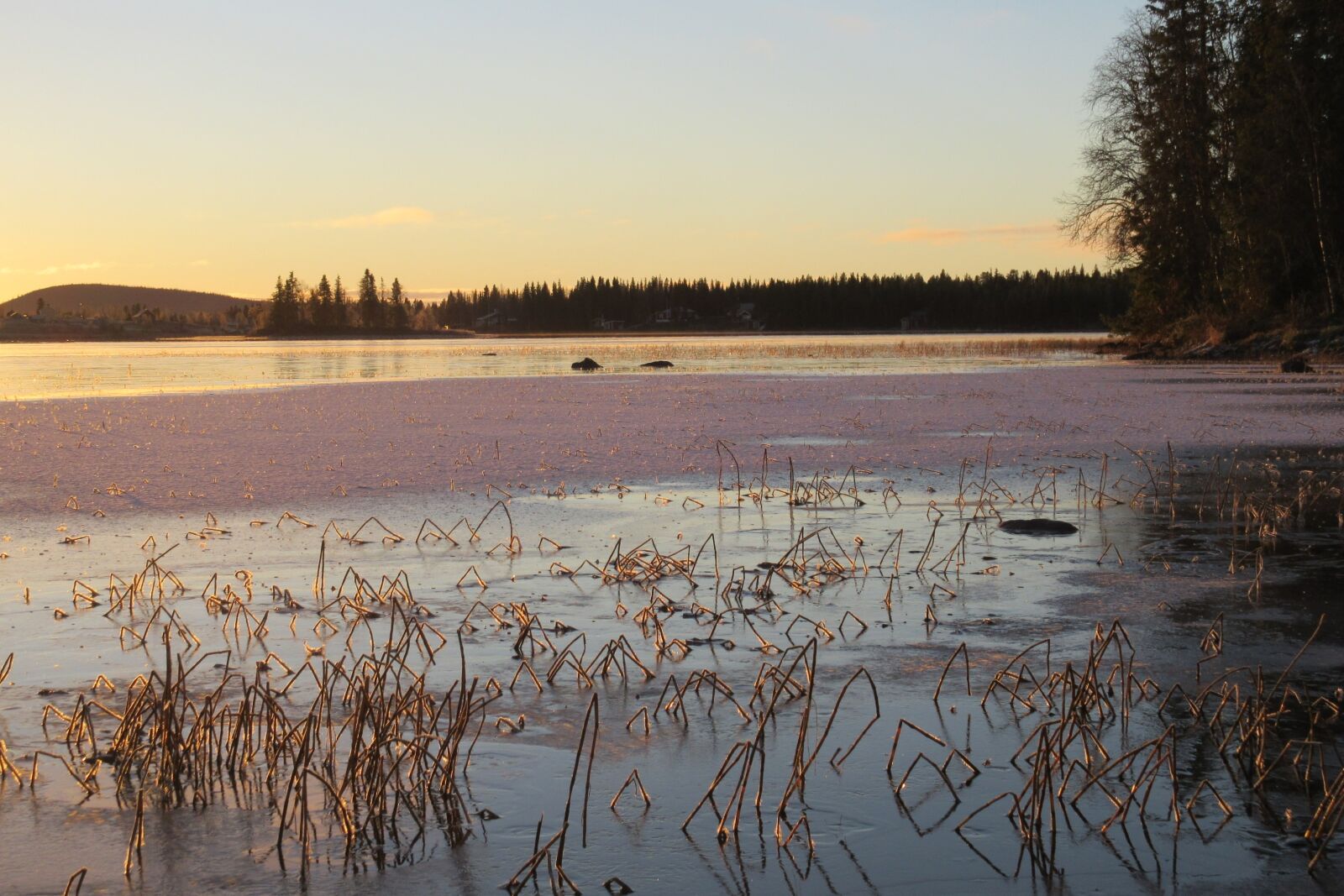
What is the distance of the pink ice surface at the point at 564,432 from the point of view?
13.1m

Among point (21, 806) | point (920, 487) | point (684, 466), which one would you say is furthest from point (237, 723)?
point (684, 466)

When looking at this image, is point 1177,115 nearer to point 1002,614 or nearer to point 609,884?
point 1002,614

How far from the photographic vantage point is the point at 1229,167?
44.8 meters

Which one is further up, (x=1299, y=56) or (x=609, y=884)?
(x=1299, y=56)

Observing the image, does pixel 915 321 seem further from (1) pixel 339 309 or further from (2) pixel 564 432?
(2) pixel 564 432

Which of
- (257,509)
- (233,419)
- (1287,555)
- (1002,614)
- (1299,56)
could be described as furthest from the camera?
(1299,56)

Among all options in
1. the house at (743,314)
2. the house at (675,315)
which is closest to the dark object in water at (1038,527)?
the house at (743,314)

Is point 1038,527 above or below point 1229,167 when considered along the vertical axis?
below

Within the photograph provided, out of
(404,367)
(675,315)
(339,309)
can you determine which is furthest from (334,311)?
(404,367)

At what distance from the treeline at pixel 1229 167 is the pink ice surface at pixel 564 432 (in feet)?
40.4

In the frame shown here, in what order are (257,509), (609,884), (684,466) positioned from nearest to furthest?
(609,884)
(257,509)
(684,466)

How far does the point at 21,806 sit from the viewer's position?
4.39 metres

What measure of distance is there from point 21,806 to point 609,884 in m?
2.26

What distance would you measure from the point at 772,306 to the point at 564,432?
475 feet
